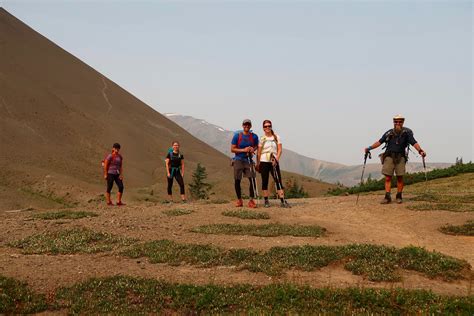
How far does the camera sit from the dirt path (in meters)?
7.53

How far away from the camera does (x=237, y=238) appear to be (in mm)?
10172

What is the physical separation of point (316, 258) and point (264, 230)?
2.53 m

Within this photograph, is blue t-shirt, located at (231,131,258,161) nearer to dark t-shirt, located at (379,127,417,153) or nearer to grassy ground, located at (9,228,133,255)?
dark t-shirt, located at (379,127,417,153)

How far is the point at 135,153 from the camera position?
2662 inches

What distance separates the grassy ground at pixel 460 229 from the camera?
1088 centimetres

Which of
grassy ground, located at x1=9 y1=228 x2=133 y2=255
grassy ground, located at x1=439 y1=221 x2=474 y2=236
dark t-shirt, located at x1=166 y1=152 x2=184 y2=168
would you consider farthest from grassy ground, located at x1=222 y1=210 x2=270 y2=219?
dark t-shirt, located at x1=166 y1=152 x2=184 y2=168

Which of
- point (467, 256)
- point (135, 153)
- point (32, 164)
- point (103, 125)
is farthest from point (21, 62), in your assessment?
point (467, 256)

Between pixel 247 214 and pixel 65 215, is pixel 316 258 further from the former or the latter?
pixel 65 215

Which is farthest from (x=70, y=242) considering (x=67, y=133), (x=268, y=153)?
(x=67, y=133)

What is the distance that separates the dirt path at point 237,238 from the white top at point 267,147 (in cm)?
169

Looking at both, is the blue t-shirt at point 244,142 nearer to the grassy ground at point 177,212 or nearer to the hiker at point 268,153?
the hiker at point 268,153

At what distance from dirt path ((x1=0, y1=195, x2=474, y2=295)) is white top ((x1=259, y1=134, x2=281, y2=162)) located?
1690 mm

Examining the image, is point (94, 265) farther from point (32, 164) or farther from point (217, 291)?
point (32, 164)

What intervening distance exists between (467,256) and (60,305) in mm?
7913
